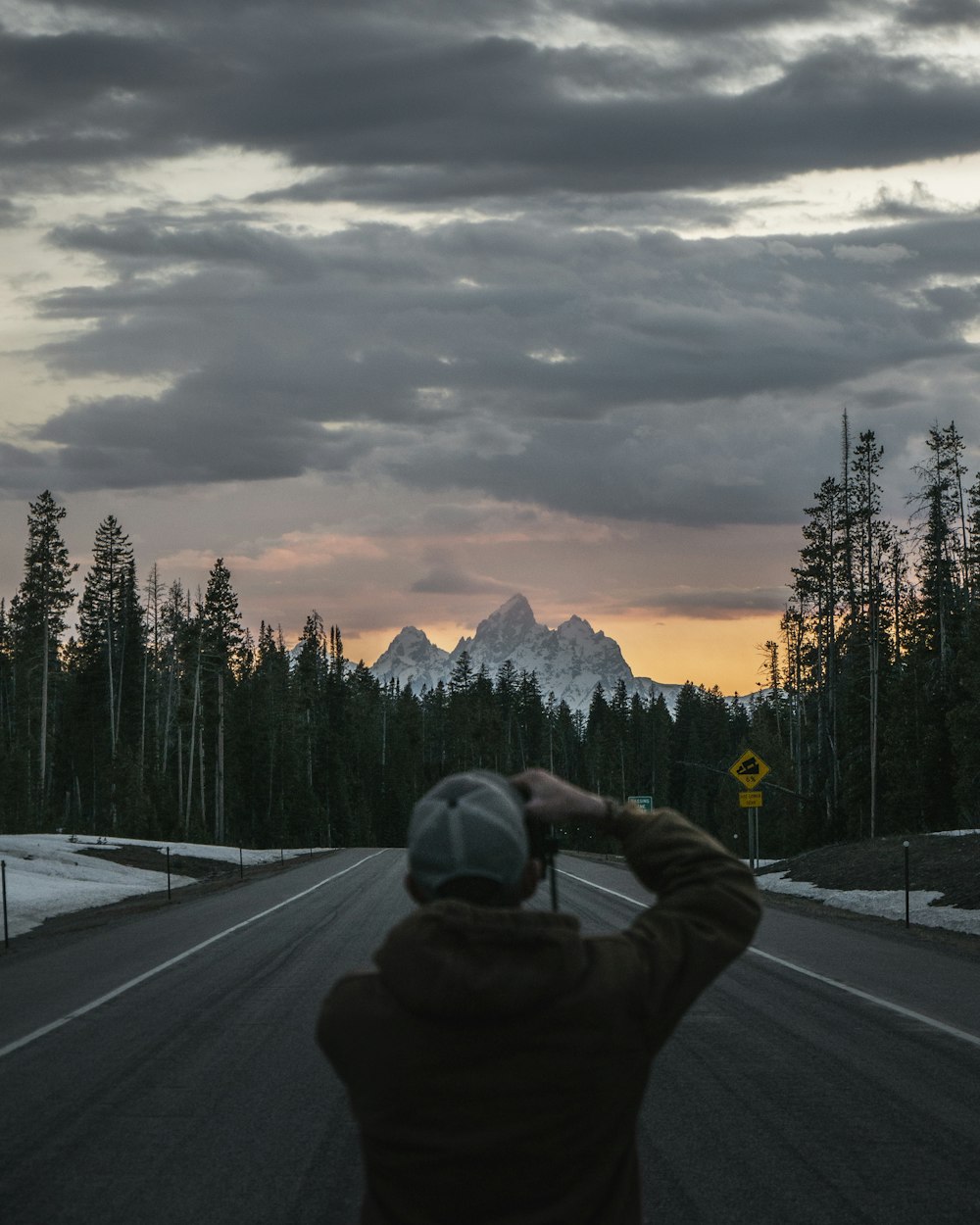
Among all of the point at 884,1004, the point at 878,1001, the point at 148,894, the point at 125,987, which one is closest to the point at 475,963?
the point at 884,1004

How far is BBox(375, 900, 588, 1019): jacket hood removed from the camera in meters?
2.38

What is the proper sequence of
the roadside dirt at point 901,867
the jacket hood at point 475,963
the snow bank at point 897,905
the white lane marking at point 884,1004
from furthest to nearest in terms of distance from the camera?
the roadside dirt at point 901,867 < the snow bank at point 897,905 < the white lane marking at point 884,1004 < the jacket hood at point 475,963

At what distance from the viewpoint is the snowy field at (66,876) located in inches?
1126

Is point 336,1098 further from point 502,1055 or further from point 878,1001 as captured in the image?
point 502,1055

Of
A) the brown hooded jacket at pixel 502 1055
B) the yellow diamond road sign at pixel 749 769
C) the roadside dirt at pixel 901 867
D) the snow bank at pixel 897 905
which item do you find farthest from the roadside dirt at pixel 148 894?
the brown hooded jacket at pixel 502 1055

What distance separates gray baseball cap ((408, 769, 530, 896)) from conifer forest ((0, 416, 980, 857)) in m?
39.6

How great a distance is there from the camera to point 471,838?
8.13 ft

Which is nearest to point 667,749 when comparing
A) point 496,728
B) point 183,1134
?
point 496,728

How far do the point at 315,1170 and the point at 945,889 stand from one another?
68.8 feet

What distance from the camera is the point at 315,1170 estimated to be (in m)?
6.86

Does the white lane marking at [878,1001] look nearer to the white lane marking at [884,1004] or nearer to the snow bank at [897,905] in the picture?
the white lane marking at [884,1004]

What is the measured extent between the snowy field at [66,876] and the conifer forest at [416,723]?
16.6 m

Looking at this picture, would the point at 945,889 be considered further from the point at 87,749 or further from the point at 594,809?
the point at 87,749

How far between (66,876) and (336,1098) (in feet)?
107
